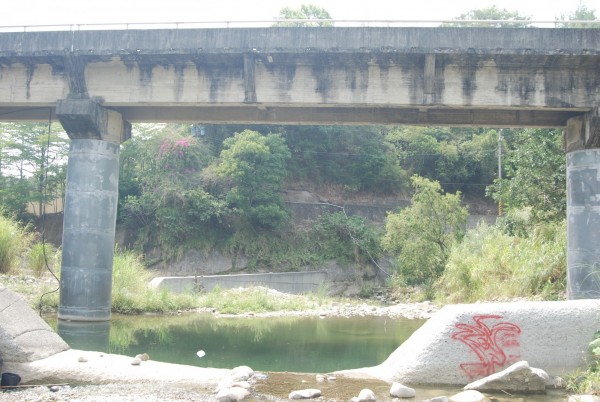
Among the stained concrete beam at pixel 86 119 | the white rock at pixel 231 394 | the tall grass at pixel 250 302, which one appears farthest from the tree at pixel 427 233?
the white rock at pixel 231 394

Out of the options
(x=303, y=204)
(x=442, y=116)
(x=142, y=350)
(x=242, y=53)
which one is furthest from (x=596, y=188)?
(x=303, y=204)

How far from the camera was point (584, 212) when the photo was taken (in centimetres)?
1427

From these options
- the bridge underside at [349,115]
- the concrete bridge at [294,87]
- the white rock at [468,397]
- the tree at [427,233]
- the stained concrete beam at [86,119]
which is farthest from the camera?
the tree at [427,233]

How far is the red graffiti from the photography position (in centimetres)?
837

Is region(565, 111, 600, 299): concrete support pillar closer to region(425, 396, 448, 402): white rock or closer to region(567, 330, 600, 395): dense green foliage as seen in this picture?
region(567, 330, 600, 395): dense green foliage

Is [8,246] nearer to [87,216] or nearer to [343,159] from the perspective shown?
[87,216]

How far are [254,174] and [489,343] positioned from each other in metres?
25.2

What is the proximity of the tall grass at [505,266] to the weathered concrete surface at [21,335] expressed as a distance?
40.6 ft

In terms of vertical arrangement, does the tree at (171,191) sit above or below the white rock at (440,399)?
above

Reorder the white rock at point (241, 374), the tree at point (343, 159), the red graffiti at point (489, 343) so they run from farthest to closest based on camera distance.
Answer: the tree at point (343, 159) → the white rock at point (241, 374) → the red graffiti at point (489, 343)

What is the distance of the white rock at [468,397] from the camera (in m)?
7.41

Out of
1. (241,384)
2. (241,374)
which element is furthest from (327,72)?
(241,384)

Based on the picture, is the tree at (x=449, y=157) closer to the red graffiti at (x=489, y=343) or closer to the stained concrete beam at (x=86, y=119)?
the stained concrete beam at (x=86, y=119)

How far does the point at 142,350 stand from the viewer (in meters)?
12.3
